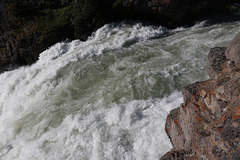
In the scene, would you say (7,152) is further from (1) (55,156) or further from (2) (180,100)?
(2) (180,100)

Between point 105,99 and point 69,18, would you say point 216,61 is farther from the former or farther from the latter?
point 69,18

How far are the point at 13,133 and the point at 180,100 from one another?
5.99m

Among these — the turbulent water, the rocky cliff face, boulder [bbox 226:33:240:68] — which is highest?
boulder [bbox 226:33:240:68]

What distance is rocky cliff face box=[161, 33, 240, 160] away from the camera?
2.28 m

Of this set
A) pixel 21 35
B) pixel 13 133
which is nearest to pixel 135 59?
pixel 13 133

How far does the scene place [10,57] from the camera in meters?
11.3

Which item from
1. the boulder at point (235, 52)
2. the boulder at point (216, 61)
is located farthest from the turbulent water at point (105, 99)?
the boulder at point (235, 52)

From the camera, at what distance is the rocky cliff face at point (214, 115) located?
228cm

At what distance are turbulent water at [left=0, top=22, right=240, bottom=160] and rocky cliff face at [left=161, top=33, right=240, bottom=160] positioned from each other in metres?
1.45

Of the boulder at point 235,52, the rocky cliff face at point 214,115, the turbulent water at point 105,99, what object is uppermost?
the boulder at point 235,52

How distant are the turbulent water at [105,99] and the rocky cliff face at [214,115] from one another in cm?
145

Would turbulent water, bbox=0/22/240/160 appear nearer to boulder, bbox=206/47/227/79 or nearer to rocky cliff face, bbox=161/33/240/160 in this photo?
rocky cliff face, bbox=161/33/240/160

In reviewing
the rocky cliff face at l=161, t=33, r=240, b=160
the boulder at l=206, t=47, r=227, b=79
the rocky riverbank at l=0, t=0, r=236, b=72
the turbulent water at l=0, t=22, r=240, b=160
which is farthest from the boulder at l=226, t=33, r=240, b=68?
the rocky riverbank at l=0, t=0, r=236, b=72

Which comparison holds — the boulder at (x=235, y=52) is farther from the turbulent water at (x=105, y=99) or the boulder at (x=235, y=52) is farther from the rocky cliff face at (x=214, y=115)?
the turbulent water at (x=105, y=99)
